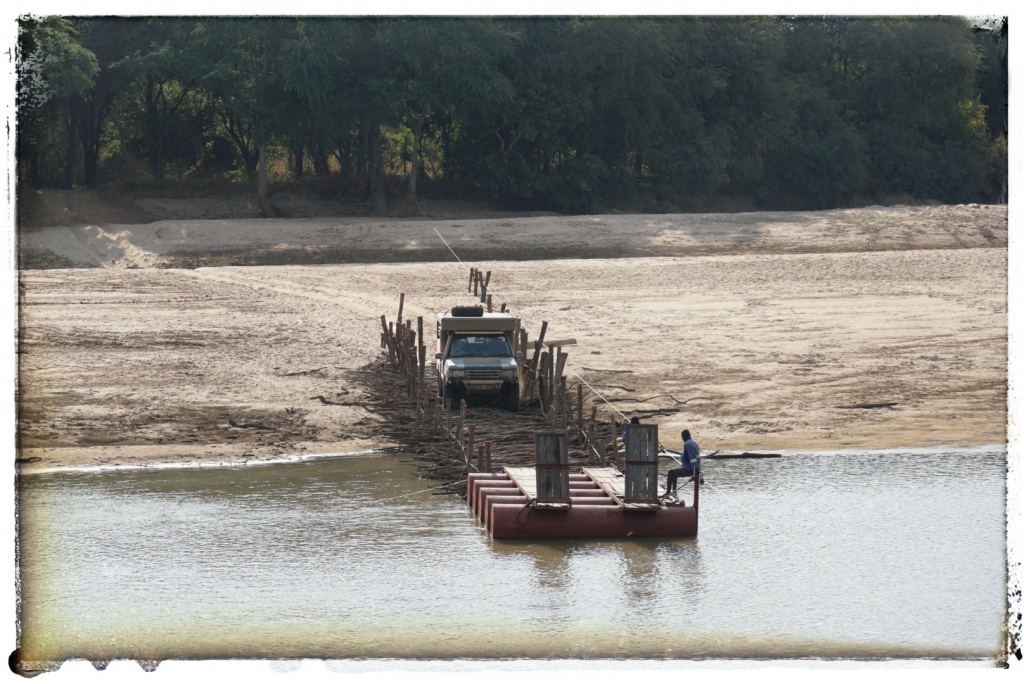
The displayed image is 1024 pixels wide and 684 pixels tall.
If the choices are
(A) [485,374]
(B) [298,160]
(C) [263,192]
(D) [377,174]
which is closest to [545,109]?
(D) [377,174]

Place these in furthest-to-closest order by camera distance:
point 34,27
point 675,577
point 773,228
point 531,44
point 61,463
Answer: point 531,44, point 773,228, point 61,463, point 675,577, point 34,27

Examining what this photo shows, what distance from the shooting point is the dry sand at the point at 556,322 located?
27.4 m

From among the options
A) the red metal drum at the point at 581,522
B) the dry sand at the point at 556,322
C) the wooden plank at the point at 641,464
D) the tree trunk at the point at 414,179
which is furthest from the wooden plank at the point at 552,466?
the tree trunk at the point at 414,179

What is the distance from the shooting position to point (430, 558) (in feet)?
65.3

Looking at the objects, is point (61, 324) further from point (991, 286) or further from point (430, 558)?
point (991, 286)

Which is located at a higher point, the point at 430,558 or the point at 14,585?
the point at 14,585

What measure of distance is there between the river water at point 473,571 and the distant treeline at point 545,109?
30.5 meters

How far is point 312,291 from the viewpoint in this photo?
40.2 m

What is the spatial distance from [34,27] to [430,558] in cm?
889

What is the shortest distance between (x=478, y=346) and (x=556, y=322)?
8317mm

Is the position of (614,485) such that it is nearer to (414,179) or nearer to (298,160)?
(414,179)

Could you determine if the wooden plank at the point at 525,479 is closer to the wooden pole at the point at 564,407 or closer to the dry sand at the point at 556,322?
the wooden pole at the point at 564,407

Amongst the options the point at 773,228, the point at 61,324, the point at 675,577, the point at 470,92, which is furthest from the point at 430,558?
the point at 470,92

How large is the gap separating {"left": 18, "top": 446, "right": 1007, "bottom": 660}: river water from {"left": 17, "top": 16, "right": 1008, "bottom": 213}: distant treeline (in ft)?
100
